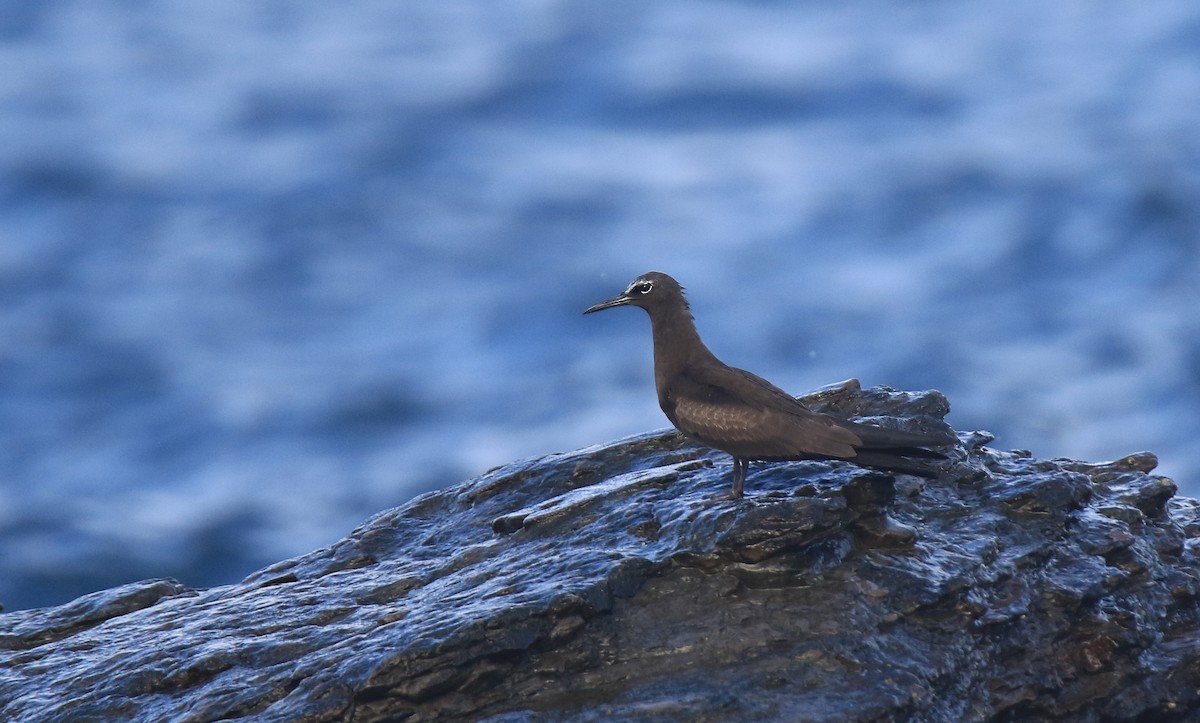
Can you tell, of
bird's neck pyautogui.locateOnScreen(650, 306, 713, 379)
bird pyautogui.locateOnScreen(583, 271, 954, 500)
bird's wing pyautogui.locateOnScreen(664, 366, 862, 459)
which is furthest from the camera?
bird's neck pyautogui.locateOnScreen(650, 306, 713, 379)

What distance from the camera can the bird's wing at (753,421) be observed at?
11.4 metres

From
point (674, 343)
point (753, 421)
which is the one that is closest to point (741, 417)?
point (753, 421)

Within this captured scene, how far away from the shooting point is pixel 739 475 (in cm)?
1172

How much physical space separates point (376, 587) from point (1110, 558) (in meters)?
6.13

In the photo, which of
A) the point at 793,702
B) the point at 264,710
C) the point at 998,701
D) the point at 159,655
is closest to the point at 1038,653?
the point at 998,701

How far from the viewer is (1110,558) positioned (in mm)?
11453

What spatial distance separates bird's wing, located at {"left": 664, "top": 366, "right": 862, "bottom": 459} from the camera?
1140cm

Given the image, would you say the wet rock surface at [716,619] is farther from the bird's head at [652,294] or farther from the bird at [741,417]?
the bird's head at [652,294]

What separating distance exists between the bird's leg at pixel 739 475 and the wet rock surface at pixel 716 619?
0.57 feet

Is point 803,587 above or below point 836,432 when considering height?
below

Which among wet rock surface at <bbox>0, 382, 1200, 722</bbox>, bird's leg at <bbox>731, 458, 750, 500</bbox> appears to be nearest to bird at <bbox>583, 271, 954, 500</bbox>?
bird's leg at <bbox>731, 458, 750, 500</bbox>

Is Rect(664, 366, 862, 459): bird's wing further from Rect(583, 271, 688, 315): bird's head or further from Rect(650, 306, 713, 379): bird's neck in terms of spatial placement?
Rect(583, 271, 688, 315): bird's head

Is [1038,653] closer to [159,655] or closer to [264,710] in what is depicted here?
[264,710]

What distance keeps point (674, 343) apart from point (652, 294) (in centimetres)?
65
